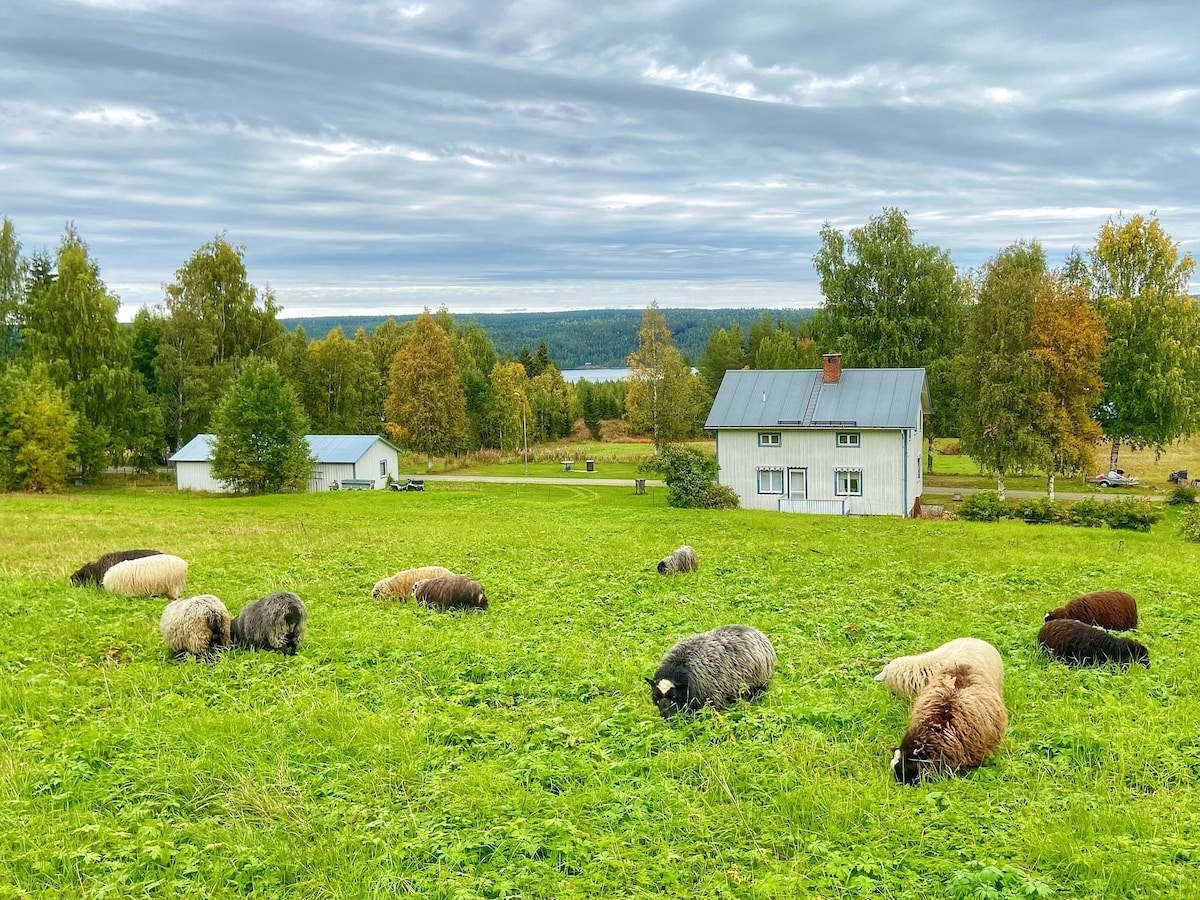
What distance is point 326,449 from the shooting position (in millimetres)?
54281

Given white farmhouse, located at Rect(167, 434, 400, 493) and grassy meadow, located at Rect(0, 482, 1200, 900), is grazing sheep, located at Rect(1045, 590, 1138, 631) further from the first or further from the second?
white farmhouse, located at Rect(167, 434, 400, 493)

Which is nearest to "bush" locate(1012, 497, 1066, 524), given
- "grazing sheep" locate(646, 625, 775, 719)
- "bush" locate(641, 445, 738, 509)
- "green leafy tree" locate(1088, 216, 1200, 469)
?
"bush" locate(641, 445, 738, 509)

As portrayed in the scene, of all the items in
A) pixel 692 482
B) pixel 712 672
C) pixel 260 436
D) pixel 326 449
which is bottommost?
pixel 692 482

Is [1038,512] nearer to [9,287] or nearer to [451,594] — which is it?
[451,594]

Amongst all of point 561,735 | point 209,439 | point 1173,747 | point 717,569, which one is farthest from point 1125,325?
point 209,439

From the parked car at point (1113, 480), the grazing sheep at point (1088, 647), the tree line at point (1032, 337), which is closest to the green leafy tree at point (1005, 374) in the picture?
the tree line at point (1032, 337)

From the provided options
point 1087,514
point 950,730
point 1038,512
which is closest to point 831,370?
point 1038,512

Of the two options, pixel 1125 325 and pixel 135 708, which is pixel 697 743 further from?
pixel 1125 325

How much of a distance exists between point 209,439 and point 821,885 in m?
50.7

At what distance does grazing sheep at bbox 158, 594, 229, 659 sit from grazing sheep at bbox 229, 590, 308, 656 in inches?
10.0

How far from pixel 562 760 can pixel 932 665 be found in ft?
14.7

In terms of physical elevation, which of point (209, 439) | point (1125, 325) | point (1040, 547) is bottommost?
point (1040, 547)

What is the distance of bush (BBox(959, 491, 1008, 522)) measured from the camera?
35.3 metres

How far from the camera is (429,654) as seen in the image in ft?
37.3
